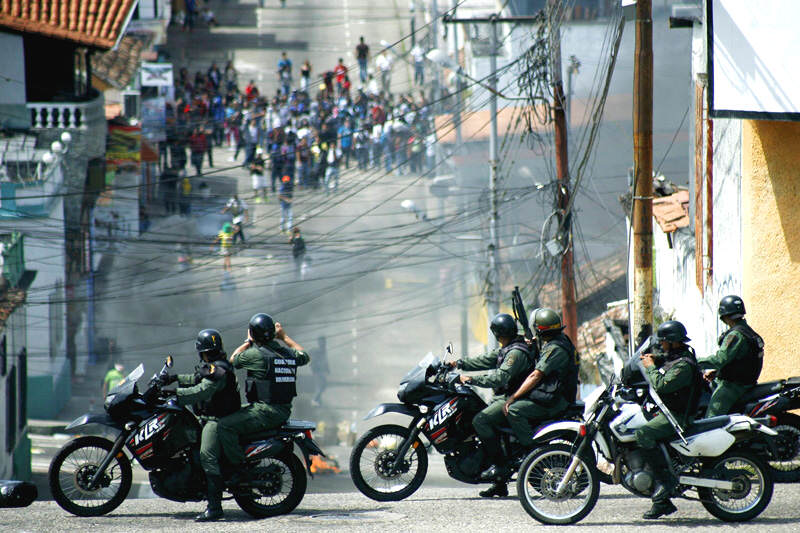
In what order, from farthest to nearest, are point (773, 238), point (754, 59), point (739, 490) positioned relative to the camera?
point (773, 238), point (754, 59), point (739, 490)

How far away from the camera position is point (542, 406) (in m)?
9.23

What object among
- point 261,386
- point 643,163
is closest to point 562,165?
point 643,163

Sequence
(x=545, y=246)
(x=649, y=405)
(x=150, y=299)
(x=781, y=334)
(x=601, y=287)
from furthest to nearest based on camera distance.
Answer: (x=150, y=299) → (x=601, y=287) → (x=545, y=246) → (x=781, y=334) → (x=649, y=405)

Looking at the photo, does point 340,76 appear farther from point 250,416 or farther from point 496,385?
point 250,416

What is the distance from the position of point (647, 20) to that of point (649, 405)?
4.96 meters

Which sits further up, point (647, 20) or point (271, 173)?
point (647, 20)

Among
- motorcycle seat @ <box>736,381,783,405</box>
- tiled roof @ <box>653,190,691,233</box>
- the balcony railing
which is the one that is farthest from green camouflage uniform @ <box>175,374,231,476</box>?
the balcony railing

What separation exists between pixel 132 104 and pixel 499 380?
34.6 metres

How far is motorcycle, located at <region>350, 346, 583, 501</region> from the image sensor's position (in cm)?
940

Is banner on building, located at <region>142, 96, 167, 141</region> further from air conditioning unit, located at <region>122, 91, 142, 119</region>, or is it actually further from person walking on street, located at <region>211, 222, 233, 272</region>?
person walking on street, located at <region>211, 222, 233, 272</region>

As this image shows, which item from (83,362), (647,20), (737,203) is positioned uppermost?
(647,20)

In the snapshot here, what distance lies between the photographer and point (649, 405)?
8.71m

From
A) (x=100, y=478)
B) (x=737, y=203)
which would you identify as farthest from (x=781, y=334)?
(x=100, y=478)

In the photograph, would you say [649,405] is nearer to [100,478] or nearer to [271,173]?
[100,478]
